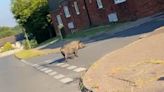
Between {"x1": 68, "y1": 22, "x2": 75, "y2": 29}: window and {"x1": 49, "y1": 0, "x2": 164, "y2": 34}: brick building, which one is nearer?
{"x1": 49, "y1": 0, "x2": 164, "y2": 34}: brick building

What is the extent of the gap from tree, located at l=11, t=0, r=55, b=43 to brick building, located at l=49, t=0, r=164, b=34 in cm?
666

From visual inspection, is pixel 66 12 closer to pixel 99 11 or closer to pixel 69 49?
pixel 99 11

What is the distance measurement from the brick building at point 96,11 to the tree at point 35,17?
21.8 feet

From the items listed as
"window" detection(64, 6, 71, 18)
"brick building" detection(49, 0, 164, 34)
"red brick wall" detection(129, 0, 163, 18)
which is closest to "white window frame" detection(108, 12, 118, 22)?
"brick building" detection(49, 0, 164, 34)

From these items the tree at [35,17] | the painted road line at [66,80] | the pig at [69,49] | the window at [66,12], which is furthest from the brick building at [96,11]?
the painted road line at [66,80]

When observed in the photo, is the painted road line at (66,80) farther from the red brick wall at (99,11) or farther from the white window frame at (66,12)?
the white window frame at (66,12)

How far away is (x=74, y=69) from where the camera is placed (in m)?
17.5

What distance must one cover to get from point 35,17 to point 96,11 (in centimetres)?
2852

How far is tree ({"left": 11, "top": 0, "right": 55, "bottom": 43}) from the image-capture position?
223 ft

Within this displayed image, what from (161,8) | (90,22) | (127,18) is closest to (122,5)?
(127,18)

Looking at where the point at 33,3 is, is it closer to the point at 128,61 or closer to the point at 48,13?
the point at 48,13

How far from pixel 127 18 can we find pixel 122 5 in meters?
1.13

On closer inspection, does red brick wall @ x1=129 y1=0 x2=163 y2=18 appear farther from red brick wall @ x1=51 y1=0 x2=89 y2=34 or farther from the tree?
the tree

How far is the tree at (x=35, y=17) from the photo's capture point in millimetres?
68062
